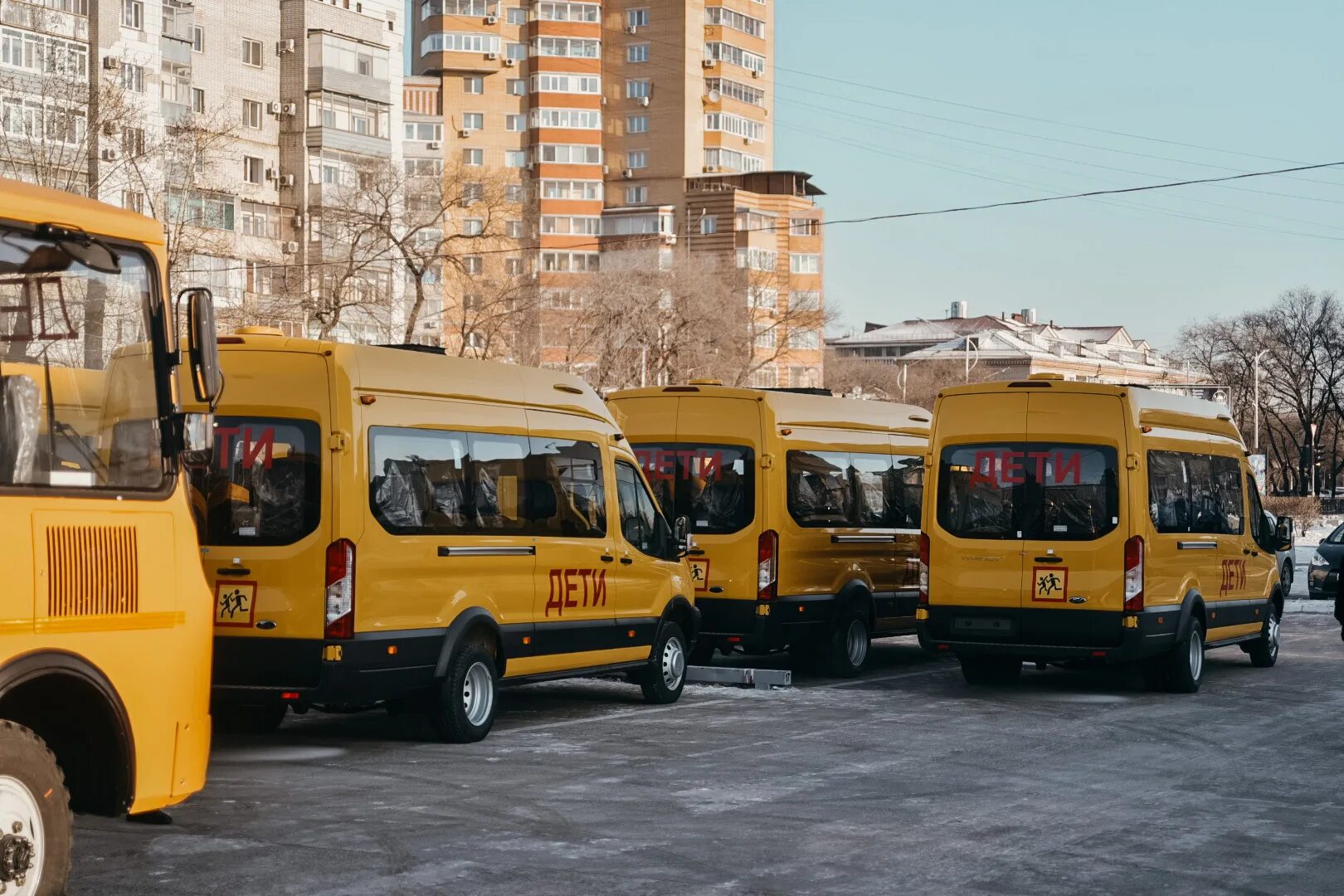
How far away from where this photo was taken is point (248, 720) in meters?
13.5

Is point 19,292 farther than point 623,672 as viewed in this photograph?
No

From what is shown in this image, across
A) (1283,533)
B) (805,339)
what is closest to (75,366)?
(1283,533)

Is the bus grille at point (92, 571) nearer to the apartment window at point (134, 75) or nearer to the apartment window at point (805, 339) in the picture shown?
the apartment window at point (134, 75)

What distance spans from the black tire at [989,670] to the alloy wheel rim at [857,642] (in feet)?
3.35

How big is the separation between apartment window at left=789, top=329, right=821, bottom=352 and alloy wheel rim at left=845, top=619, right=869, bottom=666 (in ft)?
206

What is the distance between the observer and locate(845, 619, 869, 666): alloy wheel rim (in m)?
18.5

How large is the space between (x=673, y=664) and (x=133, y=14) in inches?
1879

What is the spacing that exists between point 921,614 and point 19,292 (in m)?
11.0

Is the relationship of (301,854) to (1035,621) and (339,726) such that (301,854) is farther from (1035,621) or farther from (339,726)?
(1035,621)

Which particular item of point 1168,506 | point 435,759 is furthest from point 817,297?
point 435,759

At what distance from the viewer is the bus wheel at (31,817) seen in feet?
23.1

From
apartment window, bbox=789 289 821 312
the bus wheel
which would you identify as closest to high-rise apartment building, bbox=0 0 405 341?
apartment window, bbox=789 289 821 312

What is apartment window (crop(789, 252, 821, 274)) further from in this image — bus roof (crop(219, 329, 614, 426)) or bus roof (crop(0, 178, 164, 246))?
bus roof (crop(0, 178, 164, 246))

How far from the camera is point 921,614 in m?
17.0
